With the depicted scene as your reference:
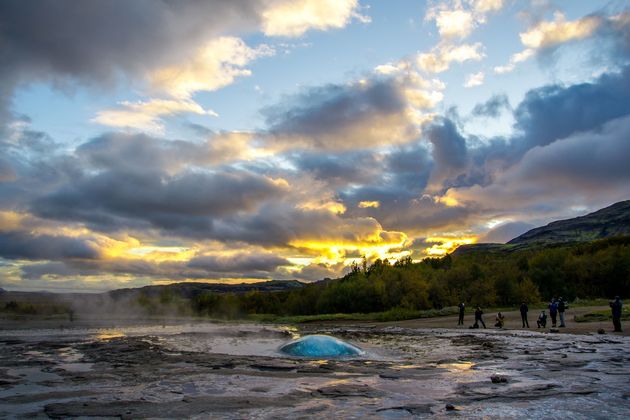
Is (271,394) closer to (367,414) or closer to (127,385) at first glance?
(367,414)

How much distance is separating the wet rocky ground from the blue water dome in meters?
1.18

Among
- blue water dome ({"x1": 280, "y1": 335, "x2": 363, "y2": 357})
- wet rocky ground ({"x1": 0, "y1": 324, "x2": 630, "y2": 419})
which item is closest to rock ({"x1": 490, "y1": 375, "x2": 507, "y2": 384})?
wet rocky ground ({"x1": 0, "y1": 324, "x2": 630, "y2": 419})

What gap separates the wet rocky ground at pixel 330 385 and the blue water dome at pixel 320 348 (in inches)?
46.5

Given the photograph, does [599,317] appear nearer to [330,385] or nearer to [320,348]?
[320,348]

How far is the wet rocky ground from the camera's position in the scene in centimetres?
1101

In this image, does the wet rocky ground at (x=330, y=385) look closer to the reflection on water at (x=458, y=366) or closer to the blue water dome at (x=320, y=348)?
the reflection on water at (x=458, y=366)

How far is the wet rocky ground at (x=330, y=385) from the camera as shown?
1101 centimetres

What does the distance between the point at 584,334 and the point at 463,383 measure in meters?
21.7

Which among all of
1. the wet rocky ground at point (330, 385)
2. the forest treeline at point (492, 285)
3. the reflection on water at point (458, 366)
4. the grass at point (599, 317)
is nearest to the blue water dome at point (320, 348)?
the wet rocky ground at point (330, 385)

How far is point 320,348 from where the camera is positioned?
23594mm

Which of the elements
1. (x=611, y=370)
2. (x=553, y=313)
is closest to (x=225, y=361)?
(x=611, y=370)

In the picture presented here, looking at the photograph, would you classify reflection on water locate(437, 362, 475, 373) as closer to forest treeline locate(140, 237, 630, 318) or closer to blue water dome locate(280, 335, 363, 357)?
blue water dome locate(280, 335, 363, 357)

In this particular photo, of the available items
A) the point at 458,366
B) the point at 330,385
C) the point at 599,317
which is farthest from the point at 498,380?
the point at 599,317

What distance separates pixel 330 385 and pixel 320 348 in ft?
30.8
